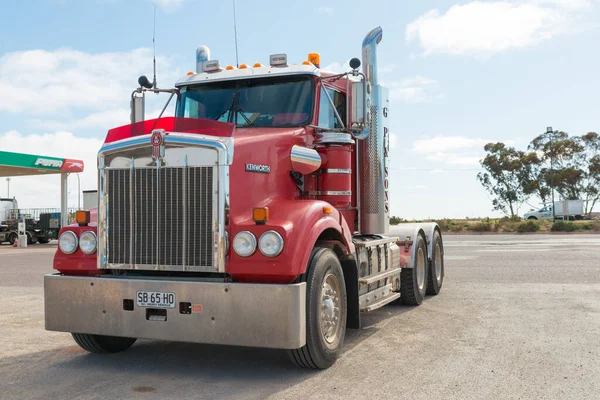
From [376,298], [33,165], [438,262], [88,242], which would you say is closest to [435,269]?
[438,262]

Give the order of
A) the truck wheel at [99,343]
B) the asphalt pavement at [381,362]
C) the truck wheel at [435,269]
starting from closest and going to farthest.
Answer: the asphalt pavement at [381,362]
the truck wheel at [99,343]
the truck wheel at [435,269]

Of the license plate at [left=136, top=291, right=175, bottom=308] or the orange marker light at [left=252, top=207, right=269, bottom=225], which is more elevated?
the orange marker light at [left=252, top=207, right=269, bottom=225]

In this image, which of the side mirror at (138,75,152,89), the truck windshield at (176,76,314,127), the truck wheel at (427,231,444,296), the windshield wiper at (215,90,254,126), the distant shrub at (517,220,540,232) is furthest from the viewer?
the distant shrub at (517,220,540,232)

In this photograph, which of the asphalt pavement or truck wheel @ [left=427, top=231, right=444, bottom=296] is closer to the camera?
the asphalt pavement

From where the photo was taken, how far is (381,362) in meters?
5.85

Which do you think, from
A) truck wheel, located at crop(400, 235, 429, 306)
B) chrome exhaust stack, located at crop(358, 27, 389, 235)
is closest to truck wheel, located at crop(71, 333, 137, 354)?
chrome exhaust stack, located at crop(358, 27, 389, 235)

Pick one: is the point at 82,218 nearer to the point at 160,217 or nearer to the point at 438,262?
the point at 160,217

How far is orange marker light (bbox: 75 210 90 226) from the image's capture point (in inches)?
241

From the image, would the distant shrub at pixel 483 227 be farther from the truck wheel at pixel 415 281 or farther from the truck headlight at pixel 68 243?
the truck headlight at pixel 68 243

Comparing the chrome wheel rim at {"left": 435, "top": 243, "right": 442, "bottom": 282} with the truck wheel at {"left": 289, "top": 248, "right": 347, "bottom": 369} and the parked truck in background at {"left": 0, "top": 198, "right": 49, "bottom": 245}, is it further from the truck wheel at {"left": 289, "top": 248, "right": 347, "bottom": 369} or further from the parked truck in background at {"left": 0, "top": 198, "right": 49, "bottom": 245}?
the parked truck in background at {"left": 0, "top": 198, "right": 49, "bottom": 245}

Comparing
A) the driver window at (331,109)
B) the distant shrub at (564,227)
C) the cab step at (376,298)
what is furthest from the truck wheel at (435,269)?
the distant shrub at (564,227)

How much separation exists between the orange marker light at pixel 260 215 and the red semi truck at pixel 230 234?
0.01 m

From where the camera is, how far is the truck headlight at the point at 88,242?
19.5 feet

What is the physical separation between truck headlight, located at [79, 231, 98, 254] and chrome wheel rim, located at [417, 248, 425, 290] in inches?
209
